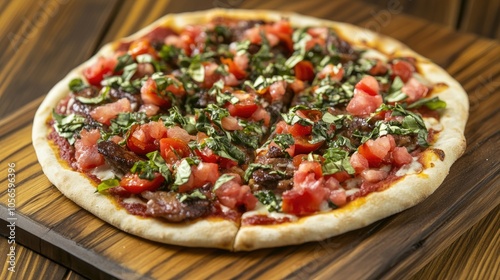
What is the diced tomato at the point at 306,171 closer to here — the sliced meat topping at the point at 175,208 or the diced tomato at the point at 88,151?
the sliced meat topping at the point at 175,208

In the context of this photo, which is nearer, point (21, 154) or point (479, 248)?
point (479, 248)

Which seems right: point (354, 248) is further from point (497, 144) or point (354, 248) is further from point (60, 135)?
point (60, 135)

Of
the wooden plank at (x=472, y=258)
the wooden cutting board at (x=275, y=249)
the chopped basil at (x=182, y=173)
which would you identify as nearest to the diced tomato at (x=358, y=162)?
the wooden cutting board at (x=275, y=249)

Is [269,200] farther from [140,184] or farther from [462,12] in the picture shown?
[462,12]

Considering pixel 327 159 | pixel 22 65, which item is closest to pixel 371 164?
pixel 327 159

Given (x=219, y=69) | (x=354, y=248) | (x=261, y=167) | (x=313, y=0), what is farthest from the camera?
(x=313, y=0)
